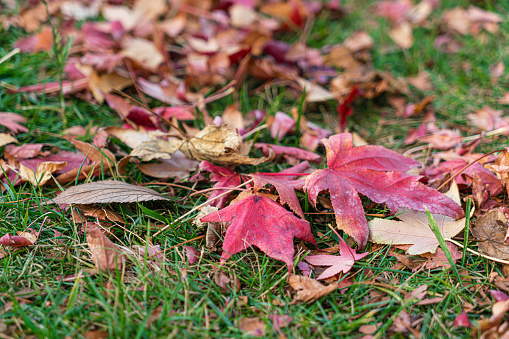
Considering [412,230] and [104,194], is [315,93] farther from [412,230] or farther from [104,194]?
[104,194]

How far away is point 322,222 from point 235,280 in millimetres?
425

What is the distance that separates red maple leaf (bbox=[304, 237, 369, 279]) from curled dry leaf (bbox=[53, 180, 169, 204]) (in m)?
0.58

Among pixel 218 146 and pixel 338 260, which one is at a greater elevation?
pixel 218 146

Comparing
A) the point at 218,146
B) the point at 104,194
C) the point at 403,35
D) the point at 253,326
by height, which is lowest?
the point at 253,326

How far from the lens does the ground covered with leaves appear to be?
40.9 inches

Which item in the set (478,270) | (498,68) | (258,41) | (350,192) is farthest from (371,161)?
(498,68)

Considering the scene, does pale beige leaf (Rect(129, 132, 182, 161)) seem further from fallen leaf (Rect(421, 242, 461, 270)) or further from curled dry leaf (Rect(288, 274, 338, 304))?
fallen leaf (Rect(421, 242, 461, 270))

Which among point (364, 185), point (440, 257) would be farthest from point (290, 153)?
point (440, 257)

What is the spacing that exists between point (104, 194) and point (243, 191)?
1.54 ft

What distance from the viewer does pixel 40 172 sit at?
4.50 ft

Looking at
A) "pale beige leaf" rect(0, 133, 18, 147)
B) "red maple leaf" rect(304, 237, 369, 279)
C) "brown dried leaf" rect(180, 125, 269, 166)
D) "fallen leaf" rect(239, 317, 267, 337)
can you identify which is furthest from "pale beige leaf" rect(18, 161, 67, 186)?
"red maple leaf" rect(304, 237, 369, 279)

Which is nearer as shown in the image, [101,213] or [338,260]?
[338,260]

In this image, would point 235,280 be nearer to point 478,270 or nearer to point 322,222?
point 322,222

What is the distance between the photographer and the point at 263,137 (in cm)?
172
